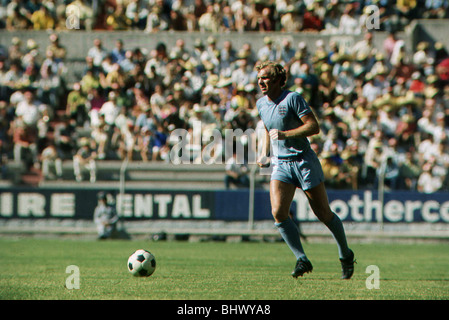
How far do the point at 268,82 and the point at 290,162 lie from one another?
0.92 metres

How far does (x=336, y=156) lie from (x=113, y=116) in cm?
578

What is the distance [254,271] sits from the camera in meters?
10.8

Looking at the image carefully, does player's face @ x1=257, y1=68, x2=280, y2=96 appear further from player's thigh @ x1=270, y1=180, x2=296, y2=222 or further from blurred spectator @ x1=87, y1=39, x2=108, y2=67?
blurred spectator @ x1=87, y1=39, x2=108, y2=67

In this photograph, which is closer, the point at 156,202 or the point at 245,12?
the point at 156,202

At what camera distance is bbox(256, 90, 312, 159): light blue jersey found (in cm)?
907

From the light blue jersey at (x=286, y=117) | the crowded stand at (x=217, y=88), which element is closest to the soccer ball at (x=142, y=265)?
the light blue jersey at (x=286, y=117)

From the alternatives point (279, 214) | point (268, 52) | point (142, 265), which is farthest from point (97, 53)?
point (279, 214)

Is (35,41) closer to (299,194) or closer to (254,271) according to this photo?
(299,194)

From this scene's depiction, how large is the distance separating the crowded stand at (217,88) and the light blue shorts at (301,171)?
31.0 feet

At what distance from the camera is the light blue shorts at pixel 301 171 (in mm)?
9094

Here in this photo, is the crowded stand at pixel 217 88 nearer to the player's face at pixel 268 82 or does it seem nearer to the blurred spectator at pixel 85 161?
the blurred spectator at pixel 85 161
